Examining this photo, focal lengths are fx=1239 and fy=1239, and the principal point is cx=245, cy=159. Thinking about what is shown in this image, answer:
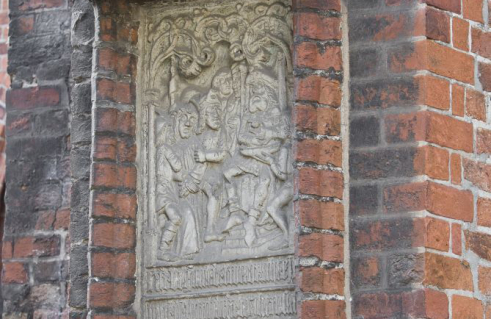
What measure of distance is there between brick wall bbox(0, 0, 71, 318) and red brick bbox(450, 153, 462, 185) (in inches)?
67.3

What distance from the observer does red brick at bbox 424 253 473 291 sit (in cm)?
451

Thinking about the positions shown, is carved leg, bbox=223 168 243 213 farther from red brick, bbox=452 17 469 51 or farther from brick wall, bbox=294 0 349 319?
red brick, bbox=452 17 469 51

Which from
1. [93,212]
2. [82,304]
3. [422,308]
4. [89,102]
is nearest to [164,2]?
[89,102]

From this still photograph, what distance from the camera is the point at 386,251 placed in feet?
15.1

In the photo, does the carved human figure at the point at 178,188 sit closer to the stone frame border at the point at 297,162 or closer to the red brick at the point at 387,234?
the stone frame border at the point at 297,162

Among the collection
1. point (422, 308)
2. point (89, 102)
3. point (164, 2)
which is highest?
point (164, 2)

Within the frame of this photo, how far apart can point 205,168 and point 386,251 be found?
0.84m

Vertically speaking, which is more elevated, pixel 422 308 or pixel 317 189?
pixel 317 189

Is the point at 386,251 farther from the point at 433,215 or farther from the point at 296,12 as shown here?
the point at 296,12

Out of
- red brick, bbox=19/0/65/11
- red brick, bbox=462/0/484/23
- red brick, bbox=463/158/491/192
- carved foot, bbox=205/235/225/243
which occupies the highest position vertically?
red brick, bbox=19/0/65/11

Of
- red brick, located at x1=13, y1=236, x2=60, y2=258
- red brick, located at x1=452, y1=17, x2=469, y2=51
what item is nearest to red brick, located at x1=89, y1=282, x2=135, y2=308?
red brick, located at x1=13, y1=236, x2=60, y2=258

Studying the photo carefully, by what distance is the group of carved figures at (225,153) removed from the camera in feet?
15.9

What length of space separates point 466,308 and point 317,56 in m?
1.11

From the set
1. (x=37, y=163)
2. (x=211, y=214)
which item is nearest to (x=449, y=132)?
(x=211, y=214)
